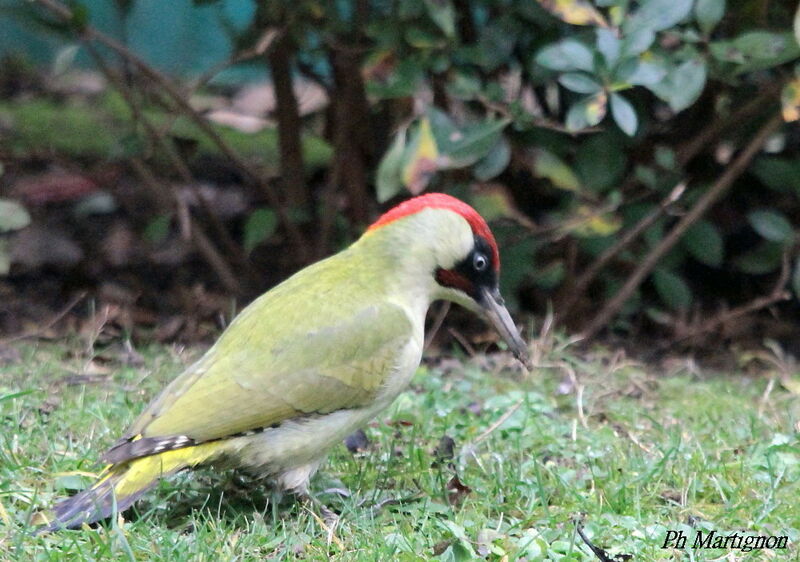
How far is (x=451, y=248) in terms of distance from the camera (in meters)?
3.61

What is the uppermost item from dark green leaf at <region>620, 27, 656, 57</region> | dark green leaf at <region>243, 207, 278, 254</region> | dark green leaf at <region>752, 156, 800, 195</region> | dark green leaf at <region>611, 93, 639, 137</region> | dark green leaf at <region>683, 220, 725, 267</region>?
dark green leaf at <region>620, 27, 656, 57</region>

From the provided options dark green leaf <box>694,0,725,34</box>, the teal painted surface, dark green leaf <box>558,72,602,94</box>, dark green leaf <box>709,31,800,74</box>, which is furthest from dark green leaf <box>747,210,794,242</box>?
the teal painted surface

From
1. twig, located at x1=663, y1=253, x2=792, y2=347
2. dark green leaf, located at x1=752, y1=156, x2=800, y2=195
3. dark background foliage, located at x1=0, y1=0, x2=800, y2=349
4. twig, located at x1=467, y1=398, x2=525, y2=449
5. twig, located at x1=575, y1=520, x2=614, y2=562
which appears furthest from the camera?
dark green leaf, located at x1=752, y1=156, x2=800, y2=195

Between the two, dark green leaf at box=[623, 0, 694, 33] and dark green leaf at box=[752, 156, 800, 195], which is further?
dark green leaf at box=[752, 156, 800, 195]

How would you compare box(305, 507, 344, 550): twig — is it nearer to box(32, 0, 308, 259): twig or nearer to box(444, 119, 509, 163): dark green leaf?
box(444, 119, 509, 163): dark green leaf

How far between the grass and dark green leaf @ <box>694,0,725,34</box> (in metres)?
1.37

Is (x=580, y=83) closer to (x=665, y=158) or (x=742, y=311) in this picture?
(x=665, y=158)

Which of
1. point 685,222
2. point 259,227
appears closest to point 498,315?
point 685,222

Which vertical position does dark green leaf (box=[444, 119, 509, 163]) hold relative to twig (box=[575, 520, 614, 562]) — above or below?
above

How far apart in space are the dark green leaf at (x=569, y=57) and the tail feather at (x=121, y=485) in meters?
1.89

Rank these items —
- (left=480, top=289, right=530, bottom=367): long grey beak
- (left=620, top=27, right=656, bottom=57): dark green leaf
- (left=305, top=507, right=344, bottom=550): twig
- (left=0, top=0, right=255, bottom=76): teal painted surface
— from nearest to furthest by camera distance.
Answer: (left=305, top=507, right=344, bottom=550): twig → (left=480, top=289, right=530, bottom=367): long grey beak → (left=620, top=27, right=656, bottom=57): dark green leaf → (left=0, top=0, right=255, bottom=76): teal painted surface

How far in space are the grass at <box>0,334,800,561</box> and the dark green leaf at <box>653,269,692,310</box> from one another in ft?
2.52

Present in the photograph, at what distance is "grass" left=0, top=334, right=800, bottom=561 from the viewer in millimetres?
Result: 3018

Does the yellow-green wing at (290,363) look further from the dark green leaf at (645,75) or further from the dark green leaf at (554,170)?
the dark green leaf at (554,170)
